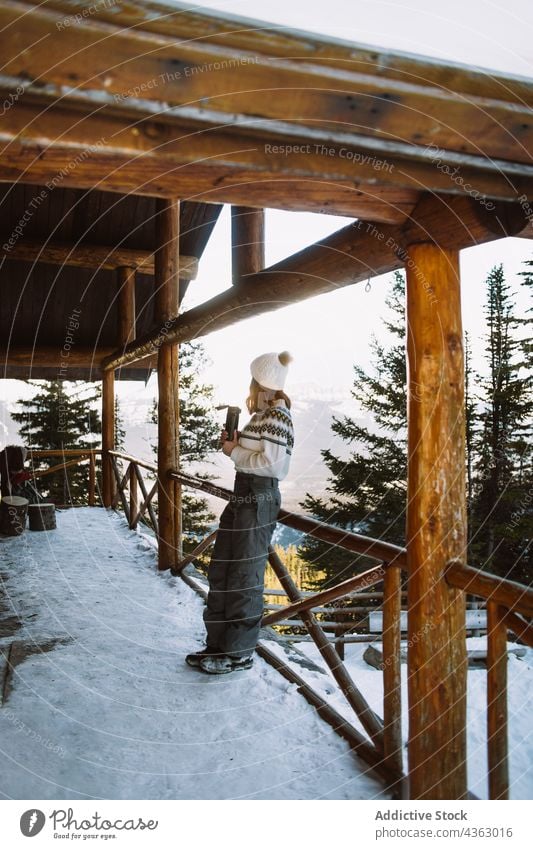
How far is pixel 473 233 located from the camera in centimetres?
199

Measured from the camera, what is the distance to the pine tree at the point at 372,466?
45.7 feet

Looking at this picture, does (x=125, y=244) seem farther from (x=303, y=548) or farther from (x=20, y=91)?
(x=303, y=548)

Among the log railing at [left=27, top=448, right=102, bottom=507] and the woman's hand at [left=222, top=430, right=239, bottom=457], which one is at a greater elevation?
the woman's hand at [left=222, top=430, right=239, bottom=457]

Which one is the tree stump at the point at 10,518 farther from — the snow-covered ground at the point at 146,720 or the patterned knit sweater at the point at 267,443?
the patterned knit sweater at the point at 267,443

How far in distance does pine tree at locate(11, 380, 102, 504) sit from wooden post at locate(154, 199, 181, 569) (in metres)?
13.6

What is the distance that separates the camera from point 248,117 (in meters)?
1.45

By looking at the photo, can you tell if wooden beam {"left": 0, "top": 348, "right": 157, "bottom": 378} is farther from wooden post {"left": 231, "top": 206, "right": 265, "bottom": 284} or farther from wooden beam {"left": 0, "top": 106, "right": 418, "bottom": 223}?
wooden beam {"left": 0, "top": 106, "right": 418, "bottom": 223}

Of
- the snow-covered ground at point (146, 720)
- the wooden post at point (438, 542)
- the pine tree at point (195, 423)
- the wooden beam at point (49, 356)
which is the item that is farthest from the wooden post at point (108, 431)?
the pine tree at point (195, 423)

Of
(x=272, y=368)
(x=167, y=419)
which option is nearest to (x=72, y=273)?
(x=167, y=419)

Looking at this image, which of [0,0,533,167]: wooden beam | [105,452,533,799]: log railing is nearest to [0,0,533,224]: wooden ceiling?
[0,0,533,167]: wooden beam

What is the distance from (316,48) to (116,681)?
3.25m

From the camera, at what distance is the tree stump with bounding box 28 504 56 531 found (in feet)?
24.5

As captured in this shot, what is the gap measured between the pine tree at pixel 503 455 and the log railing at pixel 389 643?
1057 centimetres

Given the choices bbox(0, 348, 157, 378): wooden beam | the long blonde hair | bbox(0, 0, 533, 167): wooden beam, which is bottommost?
the long blonde hair
